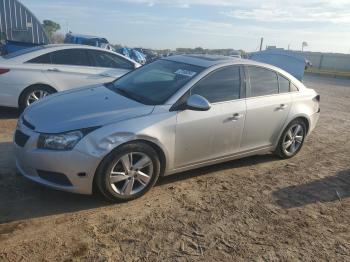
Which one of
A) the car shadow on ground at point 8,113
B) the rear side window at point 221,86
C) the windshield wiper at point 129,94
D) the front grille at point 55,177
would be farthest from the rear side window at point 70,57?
the front grille at point 55,177

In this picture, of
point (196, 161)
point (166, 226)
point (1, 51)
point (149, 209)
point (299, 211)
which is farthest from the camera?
point (1, 51)

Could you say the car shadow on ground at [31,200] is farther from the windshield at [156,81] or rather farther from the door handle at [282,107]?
the door handle at [282,107]

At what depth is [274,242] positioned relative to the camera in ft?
12.6

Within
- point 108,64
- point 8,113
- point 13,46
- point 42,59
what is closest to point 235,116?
point 108,64

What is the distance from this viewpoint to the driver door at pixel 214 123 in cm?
464

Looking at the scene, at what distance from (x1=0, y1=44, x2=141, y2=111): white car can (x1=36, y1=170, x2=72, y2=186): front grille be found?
3.86 m

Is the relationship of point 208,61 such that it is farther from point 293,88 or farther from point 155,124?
point 293,88

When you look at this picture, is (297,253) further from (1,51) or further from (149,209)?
(1,51)

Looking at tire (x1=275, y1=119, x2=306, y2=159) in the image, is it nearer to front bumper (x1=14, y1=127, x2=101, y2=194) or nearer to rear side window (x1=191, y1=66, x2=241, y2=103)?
rear side window (x1=191, y1=66, x2=241, y2=103)

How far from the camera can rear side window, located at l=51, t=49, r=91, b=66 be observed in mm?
7848

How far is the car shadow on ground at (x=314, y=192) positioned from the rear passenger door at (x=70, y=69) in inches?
190

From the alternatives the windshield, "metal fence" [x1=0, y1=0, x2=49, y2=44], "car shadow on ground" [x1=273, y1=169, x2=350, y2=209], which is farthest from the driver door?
"metal fence" [x1=0, y1=0, x2=49, y2=44]

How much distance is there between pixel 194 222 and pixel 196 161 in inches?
40.8

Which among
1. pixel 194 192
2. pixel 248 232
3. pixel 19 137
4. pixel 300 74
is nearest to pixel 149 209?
pixel 194 192
